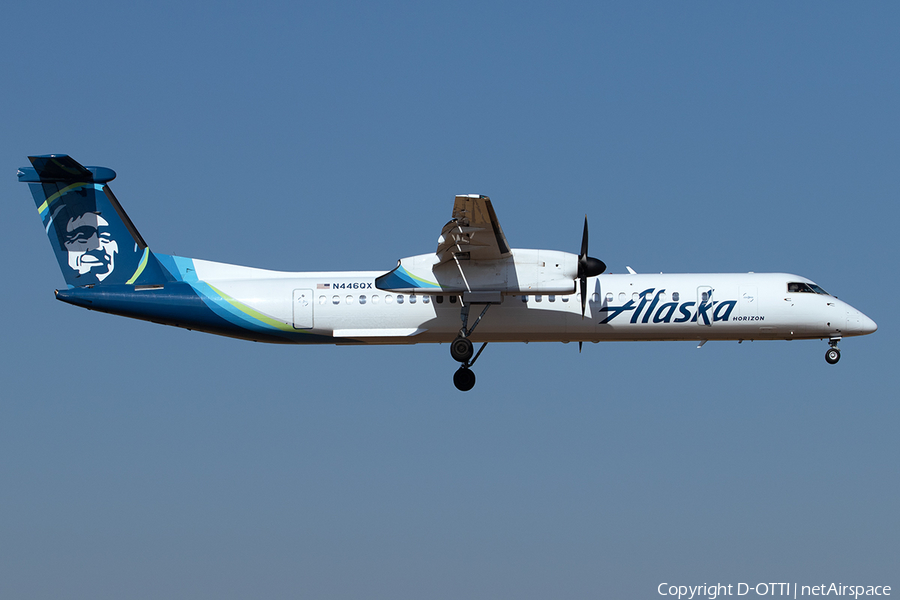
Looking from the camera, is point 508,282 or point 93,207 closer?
point 508,282

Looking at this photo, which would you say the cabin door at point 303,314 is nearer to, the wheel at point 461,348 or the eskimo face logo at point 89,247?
the wheel at point 461,348

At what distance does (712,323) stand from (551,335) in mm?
3571

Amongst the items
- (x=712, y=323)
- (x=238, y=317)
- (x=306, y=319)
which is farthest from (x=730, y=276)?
(x=238, y=317)

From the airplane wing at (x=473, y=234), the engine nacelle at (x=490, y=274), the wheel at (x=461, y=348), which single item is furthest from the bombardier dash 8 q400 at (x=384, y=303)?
the airplane wing at (x=473, y=234)

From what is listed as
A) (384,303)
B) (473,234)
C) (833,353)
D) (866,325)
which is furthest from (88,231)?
(866,325)

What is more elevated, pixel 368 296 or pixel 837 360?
pixel 368 296

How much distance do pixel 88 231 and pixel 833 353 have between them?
17.1m

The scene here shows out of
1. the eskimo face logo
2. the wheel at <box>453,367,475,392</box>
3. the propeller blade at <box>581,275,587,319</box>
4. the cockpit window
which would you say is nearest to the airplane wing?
the propeller blade at <box>581,275,587,319</box>

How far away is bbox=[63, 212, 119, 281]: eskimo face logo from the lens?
944 inches

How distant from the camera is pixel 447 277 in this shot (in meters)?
22.6

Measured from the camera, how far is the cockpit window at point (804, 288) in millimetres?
23891

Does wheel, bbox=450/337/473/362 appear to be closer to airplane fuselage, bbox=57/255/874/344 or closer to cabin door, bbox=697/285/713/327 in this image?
airplane fuselage, bbox=57/255/874/344

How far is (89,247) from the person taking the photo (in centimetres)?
2408

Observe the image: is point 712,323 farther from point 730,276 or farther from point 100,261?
point 100,261
